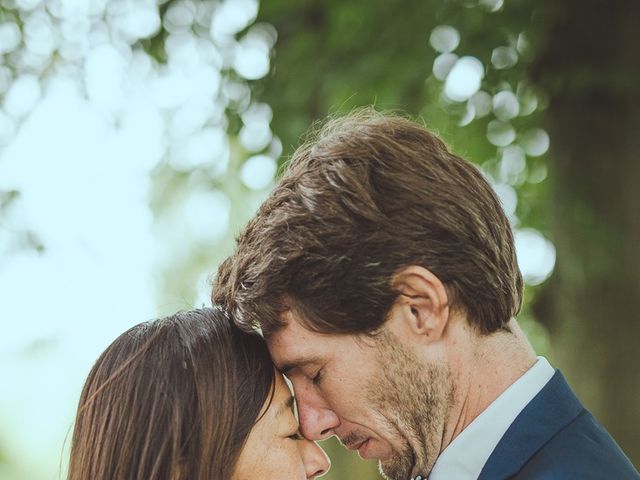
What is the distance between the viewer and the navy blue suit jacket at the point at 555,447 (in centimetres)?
247

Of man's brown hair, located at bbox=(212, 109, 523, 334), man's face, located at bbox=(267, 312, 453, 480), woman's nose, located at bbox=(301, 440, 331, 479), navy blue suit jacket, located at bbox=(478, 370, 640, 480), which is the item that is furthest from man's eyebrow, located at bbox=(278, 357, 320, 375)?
navy blue suit jacket, located at bbox=(478, 370, 640, 480)

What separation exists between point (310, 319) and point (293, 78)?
10.9 feet

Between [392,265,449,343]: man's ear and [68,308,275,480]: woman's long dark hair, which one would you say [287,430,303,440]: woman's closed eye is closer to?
[68,308,275,480]: woman's long dark hair

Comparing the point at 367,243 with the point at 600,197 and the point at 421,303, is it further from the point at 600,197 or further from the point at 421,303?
the point at 600,197

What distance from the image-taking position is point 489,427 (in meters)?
2.69

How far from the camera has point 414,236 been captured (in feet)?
9.14

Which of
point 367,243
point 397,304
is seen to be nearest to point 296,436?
point 397,304

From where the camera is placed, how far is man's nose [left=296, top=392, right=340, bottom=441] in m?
2.98

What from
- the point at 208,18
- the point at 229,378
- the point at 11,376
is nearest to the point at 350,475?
the point at 208,18

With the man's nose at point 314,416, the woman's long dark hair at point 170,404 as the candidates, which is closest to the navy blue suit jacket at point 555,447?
the man's nose at point 314,416

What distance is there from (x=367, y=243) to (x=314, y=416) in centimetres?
56

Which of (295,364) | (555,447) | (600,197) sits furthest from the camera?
(600,197)

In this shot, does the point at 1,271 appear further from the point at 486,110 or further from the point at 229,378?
the point at 229,378

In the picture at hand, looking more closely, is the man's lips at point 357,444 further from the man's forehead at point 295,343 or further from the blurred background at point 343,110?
the blurred background at point 343,110
